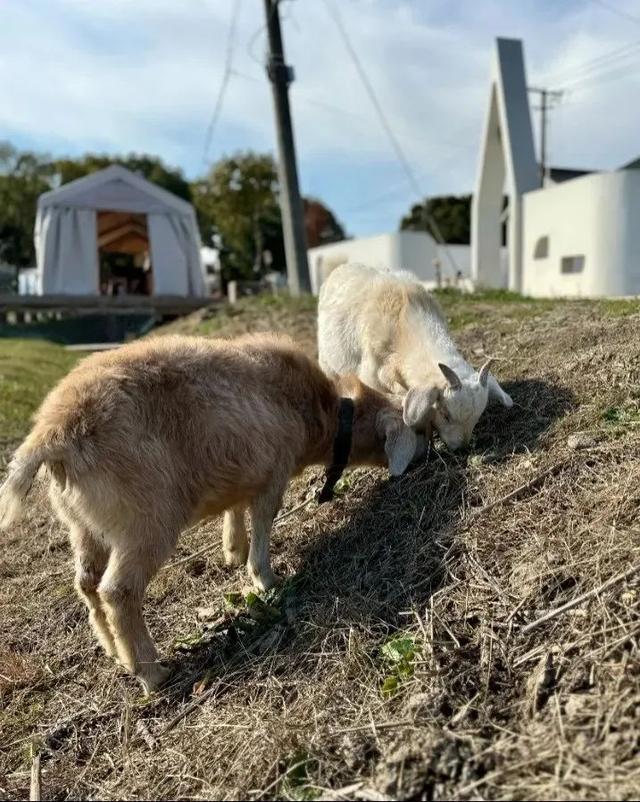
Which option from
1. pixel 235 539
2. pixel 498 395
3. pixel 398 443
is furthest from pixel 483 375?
pixel 235 539

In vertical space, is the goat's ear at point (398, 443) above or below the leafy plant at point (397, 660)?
above

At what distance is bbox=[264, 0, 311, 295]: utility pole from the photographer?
1412 centimetres

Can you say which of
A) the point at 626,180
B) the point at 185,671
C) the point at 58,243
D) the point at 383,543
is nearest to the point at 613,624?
the point at 383,543

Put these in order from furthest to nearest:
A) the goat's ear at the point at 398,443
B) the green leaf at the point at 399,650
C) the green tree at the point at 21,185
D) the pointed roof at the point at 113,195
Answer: the green tree at the point at 21,185
the pointed roof at the point at 113,195
the goat's ear at the point at 398,443
the green leaf at the point at 399,650

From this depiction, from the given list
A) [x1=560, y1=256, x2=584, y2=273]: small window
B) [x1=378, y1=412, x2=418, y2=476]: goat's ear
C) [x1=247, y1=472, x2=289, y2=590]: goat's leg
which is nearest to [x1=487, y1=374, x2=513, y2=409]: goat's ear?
[x1=378, y1=412, x2=418, y2=476]: goat's ear

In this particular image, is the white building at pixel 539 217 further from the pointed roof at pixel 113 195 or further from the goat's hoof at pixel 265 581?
the goat's hoof at pixel 265 581

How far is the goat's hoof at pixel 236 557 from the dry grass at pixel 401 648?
0.08 meters

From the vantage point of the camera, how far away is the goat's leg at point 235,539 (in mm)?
4331

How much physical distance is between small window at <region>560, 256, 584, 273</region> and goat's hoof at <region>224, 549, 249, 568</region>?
13.3 metres

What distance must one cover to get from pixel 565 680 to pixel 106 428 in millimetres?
2200

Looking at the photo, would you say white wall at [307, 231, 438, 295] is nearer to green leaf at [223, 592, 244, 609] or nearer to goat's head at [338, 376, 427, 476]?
goat's head at [338, 376, 427, 476]

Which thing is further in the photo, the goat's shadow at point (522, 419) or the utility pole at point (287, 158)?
the utility pole at point (287, 158)

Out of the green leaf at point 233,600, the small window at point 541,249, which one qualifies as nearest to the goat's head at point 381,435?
the green leaf at point 233,600

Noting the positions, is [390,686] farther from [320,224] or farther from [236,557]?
[320,224]
